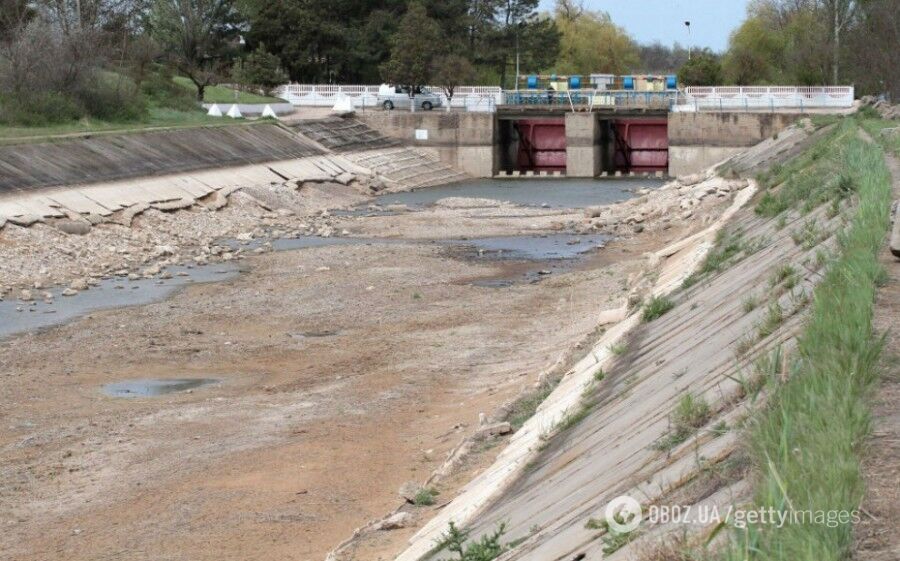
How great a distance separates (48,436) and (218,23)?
234 ft

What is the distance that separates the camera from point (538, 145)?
8175 cm

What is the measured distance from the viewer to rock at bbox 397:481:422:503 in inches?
516

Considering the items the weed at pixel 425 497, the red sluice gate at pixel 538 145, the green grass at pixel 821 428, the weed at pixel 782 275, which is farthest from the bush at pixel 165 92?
the green grass at pixel 821 428

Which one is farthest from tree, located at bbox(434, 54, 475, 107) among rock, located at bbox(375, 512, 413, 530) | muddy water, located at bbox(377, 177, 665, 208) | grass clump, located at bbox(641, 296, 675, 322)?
rock, located at bbox(375, 512, 413, 530)

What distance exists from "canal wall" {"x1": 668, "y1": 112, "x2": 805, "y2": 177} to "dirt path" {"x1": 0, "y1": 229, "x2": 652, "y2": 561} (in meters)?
42.6

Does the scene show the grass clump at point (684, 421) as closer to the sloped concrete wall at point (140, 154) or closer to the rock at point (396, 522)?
the rock at point (396, 522)

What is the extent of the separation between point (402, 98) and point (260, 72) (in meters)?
8.45

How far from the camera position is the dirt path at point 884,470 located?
561cm

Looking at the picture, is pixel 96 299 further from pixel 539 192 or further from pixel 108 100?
pixel 539 192

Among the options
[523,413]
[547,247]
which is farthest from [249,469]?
[547,247]

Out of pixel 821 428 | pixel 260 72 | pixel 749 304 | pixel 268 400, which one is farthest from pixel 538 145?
pixel 821 428

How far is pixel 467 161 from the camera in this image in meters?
76.7

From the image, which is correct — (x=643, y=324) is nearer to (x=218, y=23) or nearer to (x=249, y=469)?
(x=249, y=469)

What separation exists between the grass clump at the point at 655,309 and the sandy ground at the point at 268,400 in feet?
6.65
